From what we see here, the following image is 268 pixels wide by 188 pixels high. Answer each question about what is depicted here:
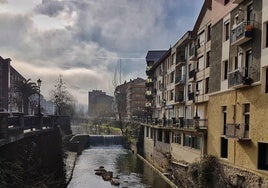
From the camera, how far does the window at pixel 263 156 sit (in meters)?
20.4

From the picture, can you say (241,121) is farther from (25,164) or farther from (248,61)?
(25,164)

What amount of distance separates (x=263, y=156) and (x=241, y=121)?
3.12 metres

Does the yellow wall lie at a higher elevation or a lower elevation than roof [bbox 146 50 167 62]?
lower

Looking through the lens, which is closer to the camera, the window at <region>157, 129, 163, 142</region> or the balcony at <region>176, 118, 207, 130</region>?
the balcony at <region>176, 118, 207, 130</region>

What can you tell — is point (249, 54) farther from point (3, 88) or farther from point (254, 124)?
point (3, 88)

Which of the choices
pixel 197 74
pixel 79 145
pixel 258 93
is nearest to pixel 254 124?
pixel 258 93

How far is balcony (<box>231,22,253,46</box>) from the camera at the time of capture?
21297mm

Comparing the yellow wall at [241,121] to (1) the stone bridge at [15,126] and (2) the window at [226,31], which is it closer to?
(2) the window at [226,31]

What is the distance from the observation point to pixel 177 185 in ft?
109

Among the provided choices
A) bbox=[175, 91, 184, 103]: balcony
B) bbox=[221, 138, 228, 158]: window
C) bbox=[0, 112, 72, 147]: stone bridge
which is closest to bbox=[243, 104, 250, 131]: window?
bbox=[221, 138, 228, 158]: window

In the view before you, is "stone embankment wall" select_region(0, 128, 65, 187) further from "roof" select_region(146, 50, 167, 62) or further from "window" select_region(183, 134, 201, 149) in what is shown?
"roof" select_region(146, 50, 167, 62)

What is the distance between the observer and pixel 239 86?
880 inches

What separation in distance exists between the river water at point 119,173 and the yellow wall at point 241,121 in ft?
32.9

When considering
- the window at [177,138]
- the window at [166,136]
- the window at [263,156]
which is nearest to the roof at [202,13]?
the window at [177,138]
